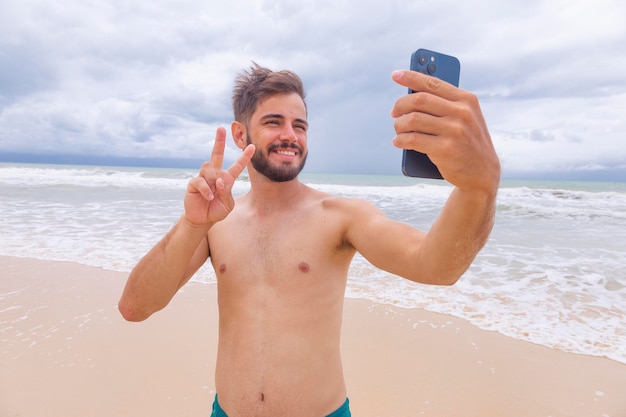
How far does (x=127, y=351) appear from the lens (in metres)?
3.50

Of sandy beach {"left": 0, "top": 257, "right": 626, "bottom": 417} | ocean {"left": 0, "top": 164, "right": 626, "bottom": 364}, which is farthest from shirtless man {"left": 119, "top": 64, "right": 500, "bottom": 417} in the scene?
ocean {"left": 0, "top": 164, "right": 626, "bottom": 364}

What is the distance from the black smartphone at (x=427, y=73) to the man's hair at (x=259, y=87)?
1.04 meters

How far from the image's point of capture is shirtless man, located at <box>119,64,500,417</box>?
1497 mm

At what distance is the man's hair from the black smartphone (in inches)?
41.0

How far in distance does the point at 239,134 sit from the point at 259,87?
0.87ft

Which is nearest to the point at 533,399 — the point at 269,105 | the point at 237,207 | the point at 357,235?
the point at 357,235

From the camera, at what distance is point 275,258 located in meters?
1.88

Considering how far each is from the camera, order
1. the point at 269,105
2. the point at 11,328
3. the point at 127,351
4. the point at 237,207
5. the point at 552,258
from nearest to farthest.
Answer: the point at 269,105, the point at 237,207, the point at 127,351, the point at 11,328, the point at 552,258

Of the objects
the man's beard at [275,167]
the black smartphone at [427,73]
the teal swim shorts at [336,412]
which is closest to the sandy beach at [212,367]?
the teal swim shorts at [336,412]

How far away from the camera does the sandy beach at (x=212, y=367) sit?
9.30 feet

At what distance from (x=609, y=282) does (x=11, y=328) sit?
6875 mm

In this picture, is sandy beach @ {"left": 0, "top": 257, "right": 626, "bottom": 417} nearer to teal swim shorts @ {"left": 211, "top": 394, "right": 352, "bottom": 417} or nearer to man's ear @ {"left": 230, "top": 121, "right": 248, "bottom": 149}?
teal swim shorts @ {"left": 211, "top": 394, "right": 352, "bottom": 417}

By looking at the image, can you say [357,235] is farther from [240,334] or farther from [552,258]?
[552,258]

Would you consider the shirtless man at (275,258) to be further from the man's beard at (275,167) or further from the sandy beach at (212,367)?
the sandy beach at (212,367)
